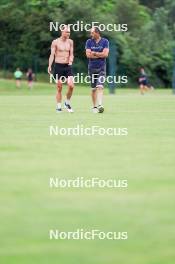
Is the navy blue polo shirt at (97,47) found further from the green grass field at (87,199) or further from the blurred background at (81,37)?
the blurred background at (81,37)

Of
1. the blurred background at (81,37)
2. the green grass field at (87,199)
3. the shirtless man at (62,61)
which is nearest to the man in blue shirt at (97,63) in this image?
the shirtless man at (62,61)

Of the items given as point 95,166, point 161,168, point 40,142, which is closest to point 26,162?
point 95,166

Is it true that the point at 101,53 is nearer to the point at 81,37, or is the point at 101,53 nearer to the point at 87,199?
the point at 87,199

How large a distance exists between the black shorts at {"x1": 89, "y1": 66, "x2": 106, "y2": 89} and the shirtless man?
1.40 feet

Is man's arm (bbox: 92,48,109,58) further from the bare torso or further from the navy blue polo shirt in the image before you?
the bare torso

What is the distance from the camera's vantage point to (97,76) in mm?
17719

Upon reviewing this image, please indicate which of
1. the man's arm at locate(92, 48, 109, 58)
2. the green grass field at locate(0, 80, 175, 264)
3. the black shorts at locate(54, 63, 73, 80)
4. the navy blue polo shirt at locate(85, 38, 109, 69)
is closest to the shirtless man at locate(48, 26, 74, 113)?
the black shorts at locate(54, 63, 73, 80)

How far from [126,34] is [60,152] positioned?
162 feet

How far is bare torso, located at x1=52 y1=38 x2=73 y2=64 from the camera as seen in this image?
17.2 metres

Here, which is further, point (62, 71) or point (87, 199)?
point (62, 71)

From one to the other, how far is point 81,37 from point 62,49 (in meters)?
35.5

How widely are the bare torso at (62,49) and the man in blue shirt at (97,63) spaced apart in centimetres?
42

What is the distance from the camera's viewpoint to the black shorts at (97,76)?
17.5m

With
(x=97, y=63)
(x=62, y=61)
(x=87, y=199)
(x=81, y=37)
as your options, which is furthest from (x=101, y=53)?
(x=81, y=37)
